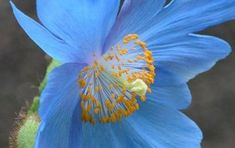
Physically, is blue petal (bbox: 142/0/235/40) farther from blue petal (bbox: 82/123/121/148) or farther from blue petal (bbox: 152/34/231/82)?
blue petal (bbox: 82/123/121/148)

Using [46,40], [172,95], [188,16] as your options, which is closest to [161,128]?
[172,95]

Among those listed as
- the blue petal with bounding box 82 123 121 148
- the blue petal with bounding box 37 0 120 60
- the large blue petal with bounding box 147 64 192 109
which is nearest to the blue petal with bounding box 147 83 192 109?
the large blue petal with bounding box 147 64 192 109

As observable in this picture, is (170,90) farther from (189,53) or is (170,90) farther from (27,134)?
(27,134)

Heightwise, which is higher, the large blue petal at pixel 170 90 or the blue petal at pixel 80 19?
the blue petal at pixel 80 19

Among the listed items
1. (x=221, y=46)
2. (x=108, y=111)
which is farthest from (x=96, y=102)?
(x=221, y=46)

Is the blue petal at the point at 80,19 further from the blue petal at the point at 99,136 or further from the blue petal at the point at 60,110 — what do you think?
the blue petal at the point at 99,136

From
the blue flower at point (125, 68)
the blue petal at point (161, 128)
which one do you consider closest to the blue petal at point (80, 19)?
the blue flower at point (125, 68)

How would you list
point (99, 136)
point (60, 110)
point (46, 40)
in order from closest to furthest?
point (46, 40)
point (60, 110)
point (99, 136)

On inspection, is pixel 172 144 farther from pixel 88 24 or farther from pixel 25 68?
pixel 25 68
